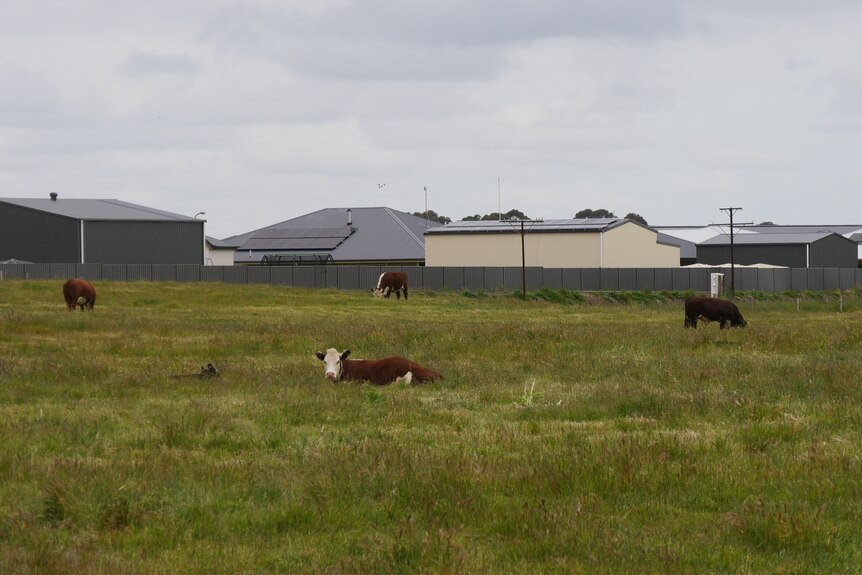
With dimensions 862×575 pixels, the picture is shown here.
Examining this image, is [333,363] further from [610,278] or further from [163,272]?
[610,278]

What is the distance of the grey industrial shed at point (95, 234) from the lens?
277 feet

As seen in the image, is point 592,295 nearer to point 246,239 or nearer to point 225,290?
point 225,290

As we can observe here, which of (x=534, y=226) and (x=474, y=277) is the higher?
(x=534, y=226)

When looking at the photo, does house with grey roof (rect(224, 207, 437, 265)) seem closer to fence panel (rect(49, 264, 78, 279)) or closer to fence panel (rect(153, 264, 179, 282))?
fence panel (rect(153, 264, 179, 282))

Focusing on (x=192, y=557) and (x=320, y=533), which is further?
(x=320, y=533)

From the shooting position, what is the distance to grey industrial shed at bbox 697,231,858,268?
107375mm

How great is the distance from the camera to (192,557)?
718 cm

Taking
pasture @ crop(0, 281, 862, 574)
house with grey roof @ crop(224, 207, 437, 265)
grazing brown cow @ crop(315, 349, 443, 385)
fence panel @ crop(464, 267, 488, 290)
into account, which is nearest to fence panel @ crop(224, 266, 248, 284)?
fence panel @ crop(464, 267, 488, 290)

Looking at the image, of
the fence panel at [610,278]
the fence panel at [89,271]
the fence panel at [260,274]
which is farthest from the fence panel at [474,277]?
the fence panel at [89,271]

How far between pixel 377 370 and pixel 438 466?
7617 mm

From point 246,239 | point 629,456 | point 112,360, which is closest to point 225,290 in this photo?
point 112,360

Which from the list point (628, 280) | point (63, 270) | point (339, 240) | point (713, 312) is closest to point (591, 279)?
point (628, 280)

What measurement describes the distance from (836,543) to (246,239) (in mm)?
108287

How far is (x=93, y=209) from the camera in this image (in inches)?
3514
